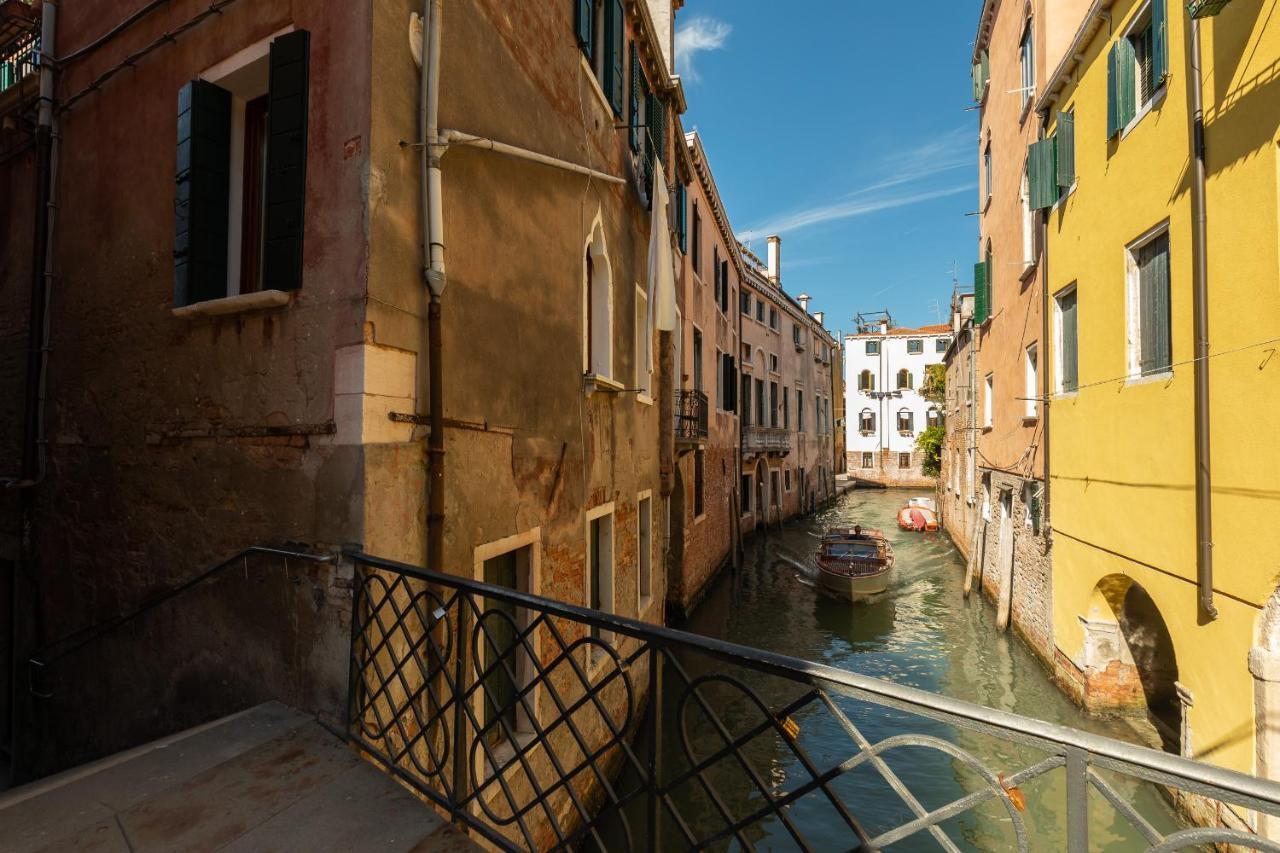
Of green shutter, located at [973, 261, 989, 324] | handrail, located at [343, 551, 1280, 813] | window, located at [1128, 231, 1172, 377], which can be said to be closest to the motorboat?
green shutter, located at [973, 261, 989, 324]

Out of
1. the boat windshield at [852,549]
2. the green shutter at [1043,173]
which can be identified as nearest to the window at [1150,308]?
the green shutter at [1043,173]

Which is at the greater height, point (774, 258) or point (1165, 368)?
point (774, 258)

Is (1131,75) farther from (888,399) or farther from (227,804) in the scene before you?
(888,399)

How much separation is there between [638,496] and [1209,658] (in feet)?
19.1

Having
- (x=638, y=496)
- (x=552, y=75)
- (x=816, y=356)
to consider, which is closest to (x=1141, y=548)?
(x=638, y=496)

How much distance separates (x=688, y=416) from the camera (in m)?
12.6

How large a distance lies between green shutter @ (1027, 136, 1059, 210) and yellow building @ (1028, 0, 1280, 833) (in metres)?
0.03

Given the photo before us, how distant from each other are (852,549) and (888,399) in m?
29.3

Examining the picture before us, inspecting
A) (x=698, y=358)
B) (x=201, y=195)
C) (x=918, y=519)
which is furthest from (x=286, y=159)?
(x=918, y=519)

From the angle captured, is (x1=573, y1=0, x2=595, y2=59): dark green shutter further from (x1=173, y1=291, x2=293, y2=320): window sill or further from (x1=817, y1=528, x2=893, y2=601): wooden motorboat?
(x1=817, y1=528, x2=893, y2=601): wooden motorboat

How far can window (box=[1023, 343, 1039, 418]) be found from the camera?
10.2 meters

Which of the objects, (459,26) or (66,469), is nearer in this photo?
(459,26)

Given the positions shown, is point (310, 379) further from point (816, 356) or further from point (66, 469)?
point (816, 356)

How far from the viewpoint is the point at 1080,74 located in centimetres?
830
